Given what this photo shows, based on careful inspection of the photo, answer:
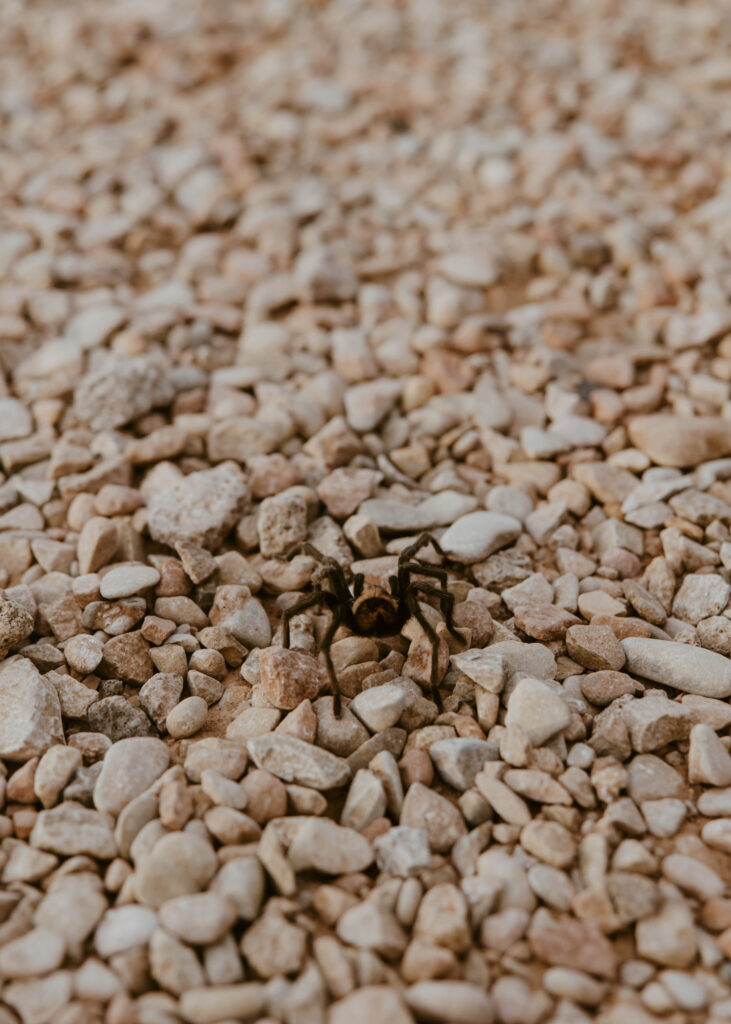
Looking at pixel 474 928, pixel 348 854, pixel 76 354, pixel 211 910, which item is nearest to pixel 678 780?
pixel 474 928

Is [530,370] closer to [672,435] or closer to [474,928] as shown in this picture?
[672,435]

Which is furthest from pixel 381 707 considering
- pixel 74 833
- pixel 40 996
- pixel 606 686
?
pixel 40 996

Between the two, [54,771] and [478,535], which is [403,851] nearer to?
[54,771]

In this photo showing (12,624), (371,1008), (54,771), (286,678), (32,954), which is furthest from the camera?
(12,624)

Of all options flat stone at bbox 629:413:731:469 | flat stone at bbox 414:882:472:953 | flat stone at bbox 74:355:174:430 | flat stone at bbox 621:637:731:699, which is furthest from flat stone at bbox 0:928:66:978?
flat stone at bbox 629:413:731:469

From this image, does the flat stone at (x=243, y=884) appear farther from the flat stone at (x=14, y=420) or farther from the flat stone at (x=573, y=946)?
the flat stone at (x=14, y=420)

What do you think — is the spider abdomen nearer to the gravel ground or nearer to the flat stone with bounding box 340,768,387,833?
the gravel ground

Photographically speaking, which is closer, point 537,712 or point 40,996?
point 40,996

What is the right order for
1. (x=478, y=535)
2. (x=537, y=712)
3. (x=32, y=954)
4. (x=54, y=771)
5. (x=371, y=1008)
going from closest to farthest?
(x=371, y=1008) → (x=32, y=954) → (x=54, y=771) → (x=537, y=712) → (x=478, y=535)
